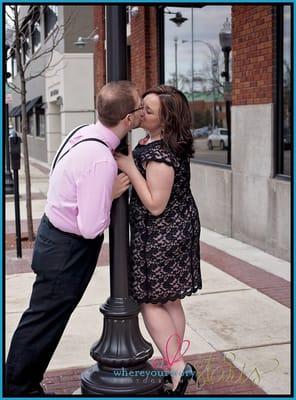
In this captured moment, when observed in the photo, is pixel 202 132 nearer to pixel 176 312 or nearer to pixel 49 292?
pixel 176 312

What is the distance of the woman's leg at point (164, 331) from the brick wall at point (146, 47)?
29.0ft

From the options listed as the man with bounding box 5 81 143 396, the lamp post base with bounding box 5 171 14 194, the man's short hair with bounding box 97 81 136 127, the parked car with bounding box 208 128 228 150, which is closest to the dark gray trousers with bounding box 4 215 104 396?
the man with bounding box 5 81 143 396

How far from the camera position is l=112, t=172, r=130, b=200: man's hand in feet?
10.9

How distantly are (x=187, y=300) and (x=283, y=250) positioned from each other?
192 centimetres

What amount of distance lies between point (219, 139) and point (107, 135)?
666 cm

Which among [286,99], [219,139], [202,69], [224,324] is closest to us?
[224,324]

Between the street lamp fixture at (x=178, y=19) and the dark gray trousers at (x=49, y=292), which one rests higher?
the street lamp fixture at (x=178, y=19)

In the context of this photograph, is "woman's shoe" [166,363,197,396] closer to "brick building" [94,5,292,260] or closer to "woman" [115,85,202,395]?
"woman" [115,85,202,395]

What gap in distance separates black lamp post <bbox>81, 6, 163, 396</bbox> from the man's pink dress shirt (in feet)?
0.76

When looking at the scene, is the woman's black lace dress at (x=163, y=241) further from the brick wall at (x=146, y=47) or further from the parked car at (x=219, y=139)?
the brick wall at (x=146, y=47)

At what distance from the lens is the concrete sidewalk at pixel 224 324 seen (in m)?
4.10

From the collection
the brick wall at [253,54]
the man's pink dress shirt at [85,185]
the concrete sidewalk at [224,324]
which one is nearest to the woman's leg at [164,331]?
the concrete sidewalk at [224,324]

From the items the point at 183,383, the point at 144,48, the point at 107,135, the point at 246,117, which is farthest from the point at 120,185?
the point at 144,48

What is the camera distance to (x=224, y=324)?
16.9ft
